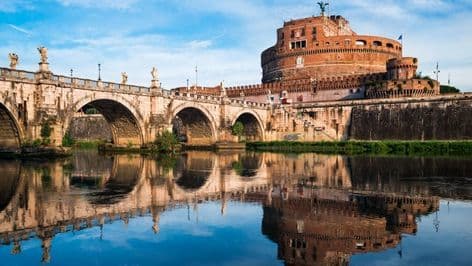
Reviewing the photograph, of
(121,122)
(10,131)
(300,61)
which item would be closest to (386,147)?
(121,122)

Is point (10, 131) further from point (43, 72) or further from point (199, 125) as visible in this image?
point (199, 125)

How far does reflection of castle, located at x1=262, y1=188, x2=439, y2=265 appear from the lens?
30.2ft

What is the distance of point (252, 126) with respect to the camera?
6931 centimetres

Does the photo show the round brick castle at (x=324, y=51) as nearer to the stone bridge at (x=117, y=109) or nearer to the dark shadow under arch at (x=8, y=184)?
the stone bridge at (x=117, y=109)

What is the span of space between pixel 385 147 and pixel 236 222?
4009 centimetres

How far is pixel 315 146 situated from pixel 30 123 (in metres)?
33.1

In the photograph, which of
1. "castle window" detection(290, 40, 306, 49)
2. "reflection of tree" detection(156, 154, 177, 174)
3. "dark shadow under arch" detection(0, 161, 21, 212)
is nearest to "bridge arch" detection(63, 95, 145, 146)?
"reflection of tree" detection(156, 154, 177, 174)

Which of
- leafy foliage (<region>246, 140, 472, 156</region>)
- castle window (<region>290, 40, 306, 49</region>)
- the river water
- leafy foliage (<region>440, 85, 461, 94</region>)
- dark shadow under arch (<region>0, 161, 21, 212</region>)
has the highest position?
castle window (<region>290, 40, 306, 49</region>)

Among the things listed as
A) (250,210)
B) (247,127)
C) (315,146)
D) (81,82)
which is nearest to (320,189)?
(250,210)

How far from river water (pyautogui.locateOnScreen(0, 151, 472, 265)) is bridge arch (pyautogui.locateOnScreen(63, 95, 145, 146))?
77.3 ft

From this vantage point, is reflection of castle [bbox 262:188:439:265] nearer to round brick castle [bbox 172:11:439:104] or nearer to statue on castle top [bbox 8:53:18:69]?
statue on castle top [bbox 8:53:18:69]

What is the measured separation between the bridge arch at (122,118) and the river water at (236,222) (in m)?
23.6

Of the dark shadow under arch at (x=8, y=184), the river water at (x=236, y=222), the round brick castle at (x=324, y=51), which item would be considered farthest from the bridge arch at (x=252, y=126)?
the river water at (x=236, y=222)

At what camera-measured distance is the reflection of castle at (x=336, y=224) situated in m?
9.20
